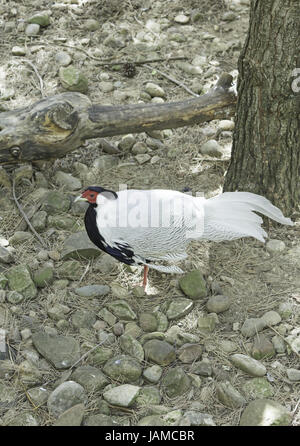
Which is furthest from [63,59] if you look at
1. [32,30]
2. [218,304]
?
[218,304]

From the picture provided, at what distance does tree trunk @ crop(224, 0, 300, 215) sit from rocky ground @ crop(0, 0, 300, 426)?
1.20 ft

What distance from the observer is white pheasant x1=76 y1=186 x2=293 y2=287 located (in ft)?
8.98

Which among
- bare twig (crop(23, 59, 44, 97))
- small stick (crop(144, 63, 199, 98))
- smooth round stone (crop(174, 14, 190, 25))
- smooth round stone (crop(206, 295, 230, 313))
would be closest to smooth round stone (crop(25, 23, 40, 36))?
bare twig (crop(23, 59, 44, 97))

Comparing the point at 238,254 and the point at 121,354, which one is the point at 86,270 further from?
the point at 238,254

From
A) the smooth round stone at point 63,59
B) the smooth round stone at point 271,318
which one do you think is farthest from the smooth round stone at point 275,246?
the smooth round stone at point 63,59

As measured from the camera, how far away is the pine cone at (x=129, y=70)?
Answer: 14.6 ft

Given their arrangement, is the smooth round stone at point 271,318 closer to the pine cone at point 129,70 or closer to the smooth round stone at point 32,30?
the pine cone at point 129,70

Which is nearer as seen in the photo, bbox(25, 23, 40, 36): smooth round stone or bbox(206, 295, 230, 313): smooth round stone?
bbox(206, 295, 230, 313): smooth round stone

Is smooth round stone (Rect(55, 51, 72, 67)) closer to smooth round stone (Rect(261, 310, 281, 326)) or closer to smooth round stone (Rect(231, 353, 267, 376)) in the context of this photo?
smooth round stone (Rect(261, 310, 281, 326))

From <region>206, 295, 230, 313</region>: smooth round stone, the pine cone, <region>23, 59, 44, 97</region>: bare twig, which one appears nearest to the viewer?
<region>206, 295, 230, 313</region>: smooth round stone

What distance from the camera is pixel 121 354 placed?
2600 mm

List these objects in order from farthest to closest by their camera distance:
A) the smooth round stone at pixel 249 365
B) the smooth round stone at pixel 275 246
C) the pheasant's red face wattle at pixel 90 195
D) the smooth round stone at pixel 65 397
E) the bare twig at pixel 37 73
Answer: the bare twig at pixel 37 73
the smooth round stone at pixel 275 246
the pheasant's red face wattle at pixel 90 195
the smooth round stone at pixel 249 365
the smooth round stone at pixel 65 397

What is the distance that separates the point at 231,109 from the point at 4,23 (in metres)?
2.62

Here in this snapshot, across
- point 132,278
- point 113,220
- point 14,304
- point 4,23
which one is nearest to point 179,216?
point 113,220
